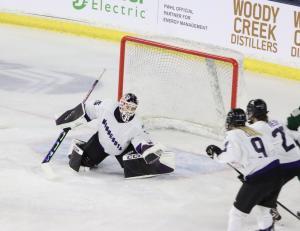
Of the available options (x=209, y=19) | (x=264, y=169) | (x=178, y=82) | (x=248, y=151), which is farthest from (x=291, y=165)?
(x=209, y=19)

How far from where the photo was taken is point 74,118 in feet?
21.6

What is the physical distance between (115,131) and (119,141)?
0.08 metres

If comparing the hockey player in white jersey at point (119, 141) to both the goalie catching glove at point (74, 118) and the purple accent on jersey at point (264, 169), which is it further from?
the purple accent on jersey at point (264, 169)

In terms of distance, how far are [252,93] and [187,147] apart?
1.86 meters

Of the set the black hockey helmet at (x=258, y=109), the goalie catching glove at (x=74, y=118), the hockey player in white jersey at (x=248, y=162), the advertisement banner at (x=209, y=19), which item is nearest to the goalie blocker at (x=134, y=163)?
the goalie catching glove at (x=74, y=118)

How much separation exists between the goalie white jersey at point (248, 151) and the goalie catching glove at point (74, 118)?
5.77 ft

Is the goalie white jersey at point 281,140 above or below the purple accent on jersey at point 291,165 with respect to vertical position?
above

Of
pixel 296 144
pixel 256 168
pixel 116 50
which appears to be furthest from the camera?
pixel 116 50

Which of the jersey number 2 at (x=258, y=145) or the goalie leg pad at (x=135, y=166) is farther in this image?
the goalie leg pad at (x=135, y=166)

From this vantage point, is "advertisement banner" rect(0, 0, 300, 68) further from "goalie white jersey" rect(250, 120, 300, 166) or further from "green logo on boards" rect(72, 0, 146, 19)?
"goalie white jersey" rect(250, 120, 300, 166)

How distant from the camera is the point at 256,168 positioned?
5055mm

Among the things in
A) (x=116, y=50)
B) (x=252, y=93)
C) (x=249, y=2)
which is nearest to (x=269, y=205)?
(x=252, y=93)

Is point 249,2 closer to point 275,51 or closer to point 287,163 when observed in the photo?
point 275,51

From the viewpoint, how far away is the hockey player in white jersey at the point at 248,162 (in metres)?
5.02
